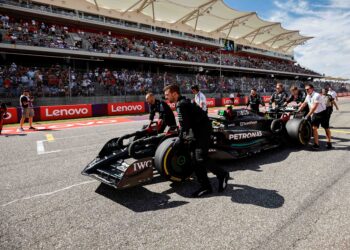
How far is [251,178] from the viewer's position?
14.7ft

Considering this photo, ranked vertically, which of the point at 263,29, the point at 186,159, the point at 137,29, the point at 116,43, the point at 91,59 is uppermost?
the point at 263,29

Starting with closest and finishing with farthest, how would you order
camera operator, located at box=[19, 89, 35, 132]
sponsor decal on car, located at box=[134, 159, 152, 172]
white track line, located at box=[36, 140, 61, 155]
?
1. sponsor decal on car, located at box=[134, 159, 152, 172]
2. white track line, located at box=[36, 140, 61, 155]
3. camera operator, located at box=[19, 89, 35, 132]

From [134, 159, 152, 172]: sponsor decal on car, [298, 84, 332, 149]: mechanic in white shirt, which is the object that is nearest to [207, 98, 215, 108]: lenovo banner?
[298, 84, 332, 149]: mechanic in white shirt

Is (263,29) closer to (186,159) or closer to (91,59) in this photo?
(91,59)

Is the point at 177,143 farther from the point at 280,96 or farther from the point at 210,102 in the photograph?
the point at 210,102

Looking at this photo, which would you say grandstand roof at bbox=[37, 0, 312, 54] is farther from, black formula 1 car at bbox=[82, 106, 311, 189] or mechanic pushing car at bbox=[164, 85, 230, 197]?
mechanic pushing car at bbox=[164, 85, 230, 197]

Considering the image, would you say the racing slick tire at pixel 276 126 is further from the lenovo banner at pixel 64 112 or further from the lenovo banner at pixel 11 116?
the lenovo banner at pixel 11 116

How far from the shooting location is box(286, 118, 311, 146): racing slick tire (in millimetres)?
6316

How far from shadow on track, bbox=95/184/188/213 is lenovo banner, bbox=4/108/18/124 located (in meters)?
11.8

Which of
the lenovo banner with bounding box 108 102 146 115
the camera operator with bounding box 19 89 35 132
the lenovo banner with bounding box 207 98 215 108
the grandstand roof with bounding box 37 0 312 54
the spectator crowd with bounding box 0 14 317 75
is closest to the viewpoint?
the camera operator with bounding box 19 89 35 132

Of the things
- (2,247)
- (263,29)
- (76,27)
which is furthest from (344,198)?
(263,29)

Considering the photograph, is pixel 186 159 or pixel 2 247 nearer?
pixel 2 247

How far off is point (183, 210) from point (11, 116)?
13331mm

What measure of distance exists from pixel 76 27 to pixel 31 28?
231 inches
